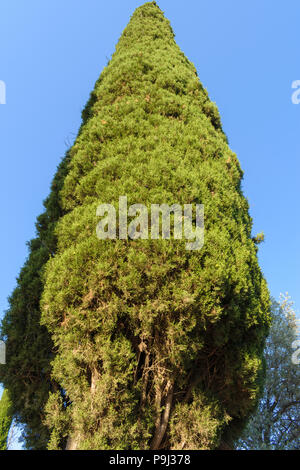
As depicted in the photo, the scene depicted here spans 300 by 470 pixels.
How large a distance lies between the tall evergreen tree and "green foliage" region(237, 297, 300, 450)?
6.82 m

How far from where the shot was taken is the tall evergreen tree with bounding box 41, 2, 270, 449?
3.88 meters

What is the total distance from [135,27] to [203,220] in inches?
342

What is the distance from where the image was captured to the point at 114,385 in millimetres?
3656

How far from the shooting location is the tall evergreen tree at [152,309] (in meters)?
3.88

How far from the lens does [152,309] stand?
3885 millimetres

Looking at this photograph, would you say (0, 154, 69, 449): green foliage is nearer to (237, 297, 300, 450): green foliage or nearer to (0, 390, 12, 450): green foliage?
(0, 390, 12, 450): green foliage
